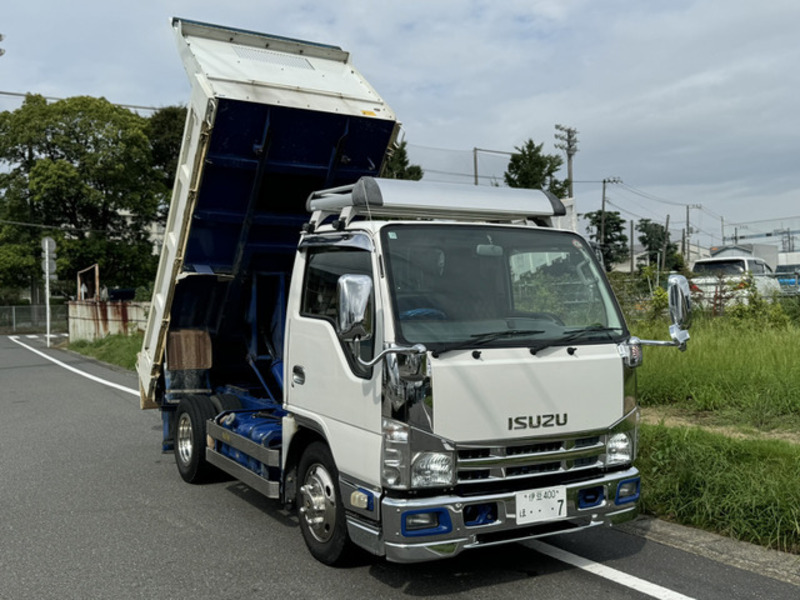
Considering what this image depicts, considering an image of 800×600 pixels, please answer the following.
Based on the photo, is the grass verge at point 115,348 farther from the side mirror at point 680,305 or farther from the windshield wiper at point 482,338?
the side mirror at point 680,305

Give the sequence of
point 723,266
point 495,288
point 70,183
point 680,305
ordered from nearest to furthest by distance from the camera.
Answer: point 680,305 < point 495,288 < point 723,266 < point 70,183

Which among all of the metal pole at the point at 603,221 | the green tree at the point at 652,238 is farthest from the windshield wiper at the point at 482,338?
the green tree at the point at 652,238

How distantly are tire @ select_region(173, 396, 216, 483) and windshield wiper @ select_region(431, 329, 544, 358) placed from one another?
3.28 metres

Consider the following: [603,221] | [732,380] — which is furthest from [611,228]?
[732,380]

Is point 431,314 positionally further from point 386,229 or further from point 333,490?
point 333,490

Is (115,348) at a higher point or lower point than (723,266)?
lower

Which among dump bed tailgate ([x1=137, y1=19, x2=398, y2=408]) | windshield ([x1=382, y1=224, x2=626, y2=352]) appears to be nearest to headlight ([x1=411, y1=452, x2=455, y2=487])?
windshield ([x1=382, y1=224, x2=626, y2=352])

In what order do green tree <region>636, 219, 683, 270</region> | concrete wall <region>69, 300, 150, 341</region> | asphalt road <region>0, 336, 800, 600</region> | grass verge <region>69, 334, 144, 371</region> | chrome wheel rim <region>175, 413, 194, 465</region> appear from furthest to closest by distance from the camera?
green tree <region>636, 219, 683, 270</region> → concrete wall <region>69, 300, 150, 341</region> → grass verge <region>69, 334, 144, 371</region> → chrome wheel rim <region>175, 413, 194, 465</region> → asphalt road <region>0, 336, 800, 600</region>

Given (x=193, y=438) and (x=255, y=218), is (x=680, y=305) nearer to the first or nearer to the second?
(x=255, y=218)

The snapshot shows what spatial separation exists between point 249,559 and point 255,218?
2973mm

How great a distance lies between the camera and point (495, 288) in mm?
4477

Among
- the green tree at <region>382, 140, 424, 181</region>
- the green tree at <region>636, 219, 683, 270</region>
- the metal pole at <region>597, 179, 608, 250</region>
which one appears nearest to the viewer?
the green tree at <region>382, 140, 424, 181</region>

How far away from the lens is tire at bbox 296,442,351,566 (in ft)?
14.4

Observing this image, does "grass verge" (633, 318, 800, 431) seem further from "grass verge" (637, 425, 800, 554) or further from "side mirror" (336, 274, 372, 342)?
"side mirror" (336, 274, 372, 342)
